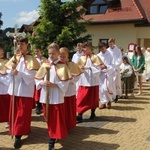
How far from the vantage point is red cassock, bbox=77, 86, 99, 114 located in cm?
750

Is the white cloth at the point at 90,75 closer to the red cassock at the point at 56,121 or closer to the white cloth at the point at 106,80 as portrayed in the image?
the white cloth at the point at 106,80

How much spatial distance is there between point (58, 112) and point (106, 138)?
1.54m

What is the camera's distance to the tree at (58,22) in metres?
17.1

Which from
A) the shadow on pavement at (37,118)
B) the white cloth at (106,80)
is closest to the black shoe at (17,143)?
the shadow on pavement at (37,118)

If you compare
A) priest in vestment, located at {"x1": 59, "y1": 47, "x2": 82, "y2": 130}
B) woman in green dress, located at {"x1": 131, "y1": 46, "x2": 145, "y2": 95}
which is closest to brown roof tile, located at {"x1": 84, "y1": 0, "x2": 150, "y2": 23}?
woman in green dress, located at {"x1": 131, "y1": 46, "x2": 145, "y2": 95}

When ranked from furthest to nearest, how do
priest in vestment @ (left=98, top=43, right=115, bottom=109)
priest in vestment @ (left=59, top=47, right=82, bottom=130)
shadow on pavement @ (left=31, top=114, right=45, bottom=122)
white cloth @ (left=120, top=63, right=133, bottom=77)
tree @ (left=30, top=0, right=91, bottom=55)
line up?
tree @ (left=30, top=0, right=91, bottom=55) → white cloth @ (left=120, top=63, right=133, bottom=77) → priest in vestment @ (left=98, top=43, right=115, bottom=109) → shadow on pavement @ (left=31, top=114, right=45, bottom=122) → priest in vestment @ (left=59, top=47, right=82, bottom=130)

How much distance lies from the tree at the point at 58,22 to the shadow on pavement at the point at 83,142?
34.6 feet

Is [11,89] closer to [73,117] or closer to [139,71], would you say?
[73,117]

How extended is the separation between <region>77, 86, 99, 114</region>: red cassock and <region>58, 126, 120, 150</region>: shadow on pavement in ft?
2.39

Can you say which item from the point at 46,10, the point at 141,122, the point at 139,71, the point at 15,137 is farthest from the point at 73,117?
the point at 46,10

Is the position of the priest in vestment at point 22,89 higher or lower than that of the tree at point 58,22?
lower

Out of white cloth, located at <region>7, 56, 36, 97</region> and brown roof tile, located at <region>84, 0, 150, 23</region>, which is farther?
brown roof tile, located at <region>84, 0, 150, 23</region>

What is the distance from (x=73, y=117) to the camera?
6305 mm

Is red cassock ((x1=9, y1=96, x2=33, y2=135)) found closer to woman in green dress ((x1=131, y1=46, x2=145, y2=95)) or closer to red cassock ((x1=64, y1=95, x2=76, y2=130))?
red cassock ((x1=64, y1=95, x2=76, y2=130))
